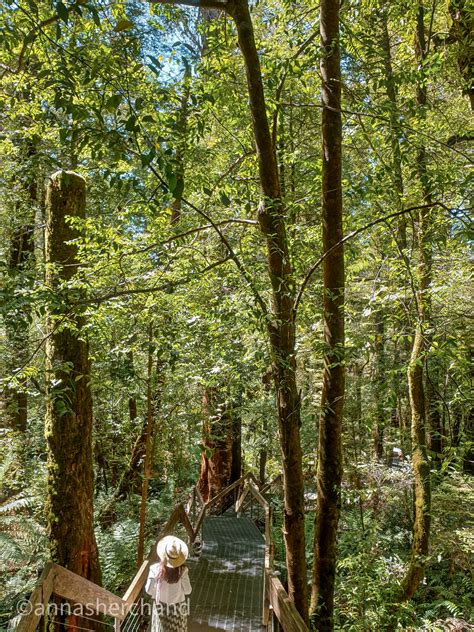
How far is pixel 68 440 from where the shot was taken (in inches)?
230

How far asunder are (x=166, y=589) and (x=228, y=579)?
3.90 m

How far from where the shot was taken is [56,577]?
3.53m

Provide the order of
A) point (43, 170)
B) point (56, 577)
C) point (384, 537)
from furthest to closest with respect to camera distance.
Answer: point (384, 537) < point (43, 170) < point (56, 577)

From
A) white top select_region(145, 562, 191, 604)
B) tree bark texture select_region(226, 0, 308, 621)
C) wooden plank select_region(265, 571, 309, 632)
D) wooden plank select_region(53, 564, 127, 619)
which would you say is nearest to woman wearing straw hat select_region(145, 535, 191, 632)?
white top select_region(145, 562, 191, 604)

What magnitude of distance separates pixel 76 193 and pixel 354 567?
8.48m

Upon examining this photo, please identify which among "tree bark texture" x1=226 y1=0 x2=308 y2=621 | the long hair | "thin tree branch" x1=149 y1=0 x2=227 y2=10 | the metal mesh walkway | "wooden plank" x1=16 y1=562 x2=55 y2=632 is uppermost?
"thin tree branch" x1=149 y1=0 x2=227 y2=10

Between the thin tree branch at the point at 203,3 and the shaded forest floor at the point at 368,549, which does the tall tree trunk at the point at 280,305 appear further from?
the shaded forest floor at the point at 368,549

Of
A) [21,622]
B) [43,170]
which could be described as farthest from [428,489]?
[43,170]

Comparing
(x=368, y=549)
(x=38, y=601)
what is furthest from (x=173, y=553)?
(x=368, y=549)

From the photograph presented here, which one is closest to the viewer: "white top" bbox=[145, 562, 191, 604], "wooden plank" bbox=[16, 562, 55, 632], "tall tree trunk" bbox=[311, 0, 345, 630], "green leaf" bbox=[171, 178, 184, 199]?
"green leaf" bbox=[171, 178, 184, 199]

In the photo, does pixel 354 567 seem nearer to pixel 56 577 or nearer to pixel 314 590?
pixel 314 590

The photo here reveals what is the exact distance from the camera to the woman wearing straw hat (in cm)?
463

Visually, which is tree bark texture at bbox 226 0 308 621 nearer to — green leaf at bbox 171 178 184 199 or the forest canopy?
the forest canopy

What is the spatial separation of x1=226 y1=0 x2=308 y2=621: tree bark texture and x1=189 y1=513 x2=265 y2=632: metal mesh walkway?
245cm
